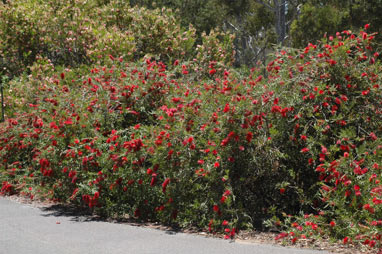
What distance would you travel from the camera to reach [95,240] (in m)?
6.28

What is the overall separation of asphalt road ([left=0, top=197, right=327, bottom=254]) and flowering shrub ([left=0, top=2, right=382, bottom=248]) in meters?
0.40

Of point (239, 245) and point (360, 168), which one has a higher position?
point (360, 168)

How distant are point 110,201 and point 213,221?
188cm

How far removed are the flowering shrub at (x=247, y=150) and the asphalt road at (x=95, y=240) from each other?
15.6 inches

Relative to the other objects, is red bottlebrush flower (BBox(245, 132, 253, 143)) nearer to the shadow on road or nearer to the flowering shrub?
the flowering shrub

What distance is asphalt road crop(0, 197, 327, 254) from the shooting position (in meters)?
5.77

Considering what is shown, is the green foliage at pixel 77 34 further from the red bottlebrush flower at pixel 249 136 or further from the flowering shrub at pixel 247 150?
the red bottlebrush flower at pixel 249 136

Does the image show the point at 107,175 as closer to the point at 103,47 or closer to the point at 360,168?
the point at 360,168

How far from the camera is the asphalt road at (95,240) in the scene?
5.77 metres

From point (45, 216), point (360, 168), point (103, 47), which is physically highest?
point (103, 47)

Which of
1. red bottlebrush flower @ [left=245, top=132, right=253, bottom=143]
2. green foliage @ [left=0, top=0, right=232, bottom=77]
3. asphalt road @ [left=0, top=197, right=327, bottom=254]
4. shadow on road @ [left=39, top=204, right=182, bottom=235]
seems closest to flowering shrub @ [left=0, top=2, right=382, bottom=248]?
red bottlebrush flower @ [left=245, top=132, right=253, bottom=143]

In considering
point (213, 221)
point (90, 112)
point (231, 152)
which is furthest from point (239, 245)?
point (90, 112)

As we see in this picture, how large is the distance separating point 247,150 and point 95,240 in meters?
2.32

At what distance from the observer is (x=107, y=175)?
755cm
